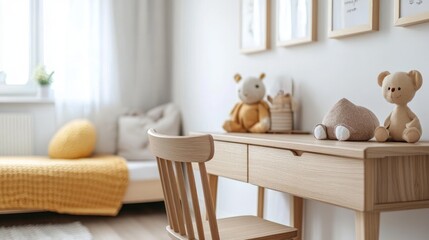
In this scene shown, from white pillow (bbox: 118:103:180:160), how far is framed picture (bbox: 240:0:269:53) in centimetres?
108

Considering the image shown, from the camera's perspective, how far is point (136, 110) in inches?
157

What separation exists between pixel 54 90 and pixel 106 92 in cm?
38

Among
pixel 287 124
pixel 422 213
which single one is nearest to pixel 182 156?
pixel 422 213

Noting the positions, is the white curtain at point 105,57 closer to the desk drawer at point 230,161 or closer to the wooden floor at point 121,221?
the wooden floor at point 121,221

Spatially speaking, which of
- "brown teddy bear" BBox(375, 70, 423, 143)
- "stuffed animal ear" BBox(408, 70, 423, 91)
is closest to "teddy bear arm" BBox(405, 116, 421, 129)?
"brown teddy bear" BBox(375, 70, 423, 143)

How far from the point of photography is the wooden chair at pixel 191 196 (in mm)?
1456

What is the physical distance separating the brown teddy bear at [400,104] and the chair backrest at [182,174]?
2.04 feet

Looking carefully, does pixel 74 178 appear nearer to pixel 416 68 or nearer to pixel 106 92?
pixel 106 92

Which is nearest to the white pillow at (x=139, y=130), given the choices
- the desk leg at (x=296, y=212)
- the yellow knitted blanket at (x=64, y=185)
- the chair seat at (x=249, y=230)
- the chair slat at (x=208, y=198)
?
the yellow knitted blanket at (x=64, y=185)

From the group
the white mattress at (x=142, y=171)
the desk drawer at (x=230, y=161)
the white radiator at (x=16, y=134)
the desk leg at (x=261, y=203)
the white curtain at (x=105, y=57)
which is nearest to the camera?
the desk drawer at (x=230, y=161)

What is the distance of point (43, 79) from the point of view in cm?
377

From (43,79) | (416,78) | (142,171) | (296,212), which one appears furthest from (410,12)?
(43,79)

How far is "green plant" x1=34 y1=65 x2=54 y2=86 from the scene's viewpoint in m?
3.76

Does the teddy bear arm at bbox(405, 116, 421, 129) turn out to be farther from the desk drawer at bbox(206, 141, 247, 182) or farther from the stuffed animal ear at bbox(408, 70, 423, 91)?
the desk drawer at bbox(206, 141, 247, 182)
